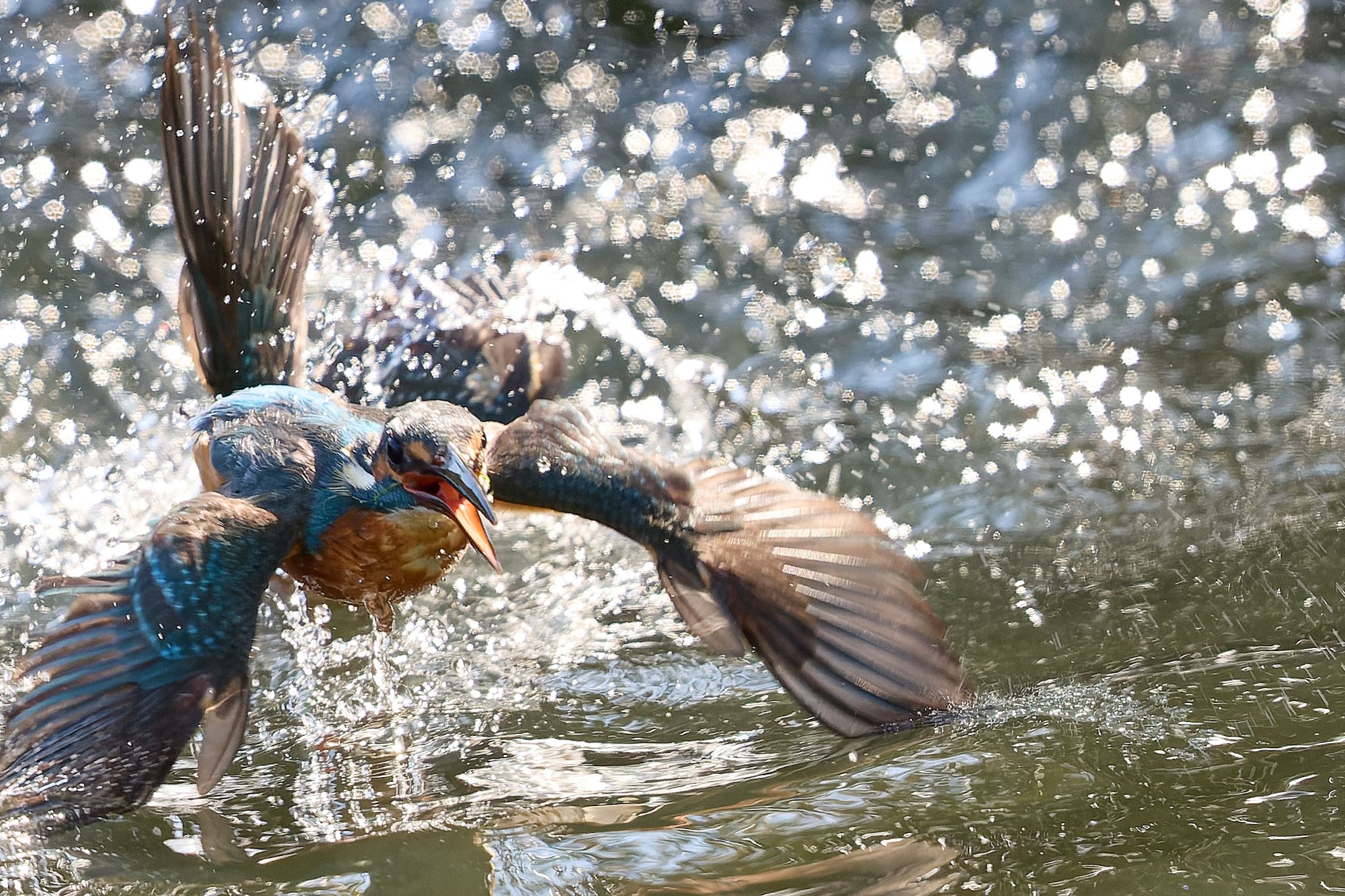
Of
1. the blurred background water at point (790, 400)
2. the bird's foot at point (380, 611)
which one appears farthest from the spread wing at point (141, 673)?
the bird's foot at point (380, 611)

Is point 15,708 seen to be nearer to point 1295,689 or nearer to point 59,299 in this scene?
point 1295,689

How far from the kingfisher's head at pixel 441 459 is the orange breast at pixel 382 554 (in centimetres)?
13

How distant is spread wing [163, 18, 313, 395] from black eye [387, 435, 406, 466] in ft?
4.16

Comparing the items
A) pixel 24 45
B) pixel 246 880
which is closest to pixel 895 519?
pixel 246 880

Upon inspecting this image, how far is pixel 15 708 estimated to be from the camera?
10.6 feet

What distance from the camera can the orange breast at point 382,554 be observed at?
12.7ft

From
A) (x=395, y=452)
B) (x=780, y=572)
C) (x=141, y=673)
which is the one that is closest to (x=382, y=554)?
(x=395, y=452)

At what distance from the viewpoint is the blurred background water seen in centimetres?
321

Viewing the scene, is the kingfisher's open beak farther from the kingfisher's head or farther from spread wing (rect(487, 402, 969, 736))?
spread wing (rect(487, 402, 969, 736))

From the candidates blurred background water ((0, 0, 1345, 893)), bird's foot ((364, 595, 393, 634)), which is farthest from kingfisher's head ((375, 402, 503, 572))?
blurred background water ((0, 0, 1345, 893))

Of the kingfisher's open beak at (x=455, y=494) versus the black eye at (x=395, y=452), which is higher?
the black eye at (x=395, y=452)

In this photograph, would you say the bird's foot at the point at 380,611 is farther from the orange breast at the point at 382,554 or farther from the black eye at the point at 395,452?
the black eye at the point at 395,452

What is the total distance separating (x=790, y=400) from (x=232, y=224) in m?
2.50

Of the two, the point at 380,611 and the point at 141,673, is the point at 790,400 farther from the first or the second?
the point at 141,673
